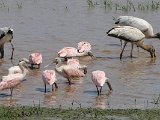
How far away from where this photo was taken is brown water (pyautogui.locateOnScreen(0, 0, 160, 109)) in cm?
1060

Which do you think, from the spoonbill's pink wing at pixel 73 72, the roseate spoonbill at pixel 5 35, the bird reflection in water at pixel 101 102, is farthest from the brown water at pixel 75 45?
the roseate spoonbill at pixel 5 35

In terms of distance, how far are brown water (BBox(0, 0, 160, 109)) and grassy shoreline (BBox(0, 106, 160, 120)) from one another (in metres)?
0.90

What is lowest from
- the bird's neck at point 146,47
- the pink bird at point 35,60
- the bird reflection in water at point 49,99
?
the bird's neck at point 146,47

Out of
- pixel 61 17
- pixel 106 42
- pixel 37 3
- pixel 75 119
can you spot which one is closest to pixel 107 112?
pixel 75 119

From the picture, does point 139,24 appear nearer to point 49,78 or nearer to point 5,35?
point 5,35

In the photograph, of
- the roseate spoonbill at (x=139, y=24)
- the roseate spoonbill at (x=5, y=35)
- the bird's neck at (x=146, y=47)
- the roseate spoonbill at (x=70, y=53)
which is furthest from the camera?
the roseate spoonbill at (x=139, y=24)

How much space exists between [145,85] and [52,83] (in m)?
2.06

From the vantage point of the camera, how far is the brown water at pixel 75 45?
10.6 metres

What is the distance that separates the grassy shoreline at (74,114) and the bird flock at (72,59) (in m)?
1.65

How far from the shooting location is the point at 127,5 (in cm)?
2352

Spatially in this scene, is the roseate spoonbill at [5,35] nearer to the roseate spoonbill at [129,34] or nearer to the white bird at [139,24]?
the roseate spoonbill at [129,34]

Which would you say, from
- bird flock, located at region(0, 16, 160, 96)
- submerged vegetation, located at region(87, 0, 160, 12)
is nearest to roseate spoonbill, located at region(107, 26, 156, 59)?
bird flock, located at region(0, 16, 160, 96)

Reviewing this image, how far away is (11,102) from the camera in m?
10.1

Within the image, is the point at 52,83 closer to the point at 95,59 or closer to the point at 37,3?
the point at 95,59
